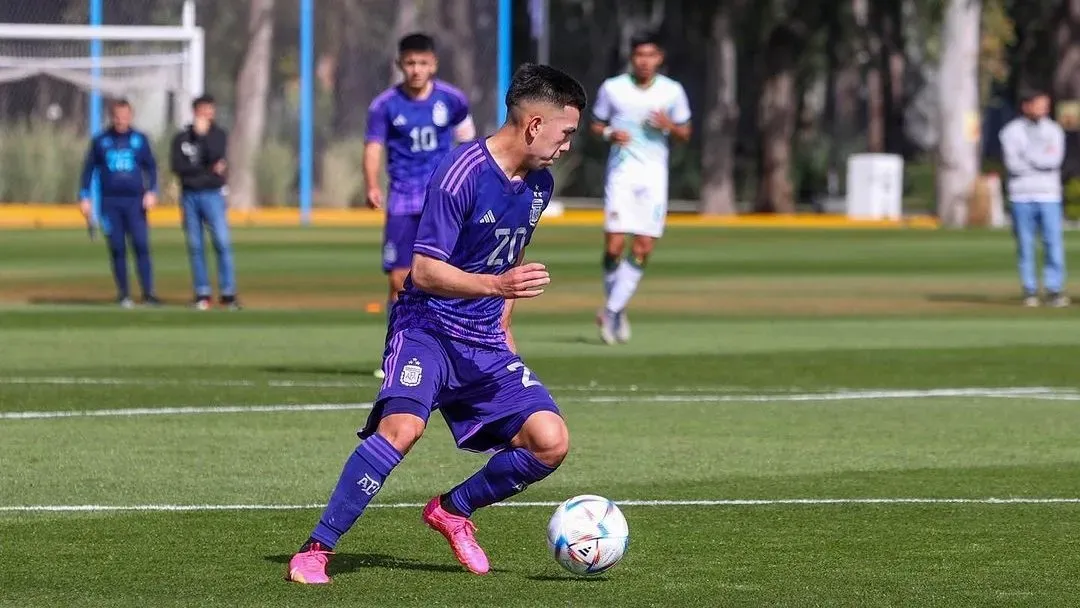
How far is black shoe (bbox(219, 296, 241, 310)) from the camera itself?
22688 millimetres

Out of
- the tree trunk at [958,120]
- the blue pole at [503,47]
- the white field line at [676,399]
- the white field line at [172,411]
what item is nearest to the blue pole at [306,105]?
the blue pole at [503,47]

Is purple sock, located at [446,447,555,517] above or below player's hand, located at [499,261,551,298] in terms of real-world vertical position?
below

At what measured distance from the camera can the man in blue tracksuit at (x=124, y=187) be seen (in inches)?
906

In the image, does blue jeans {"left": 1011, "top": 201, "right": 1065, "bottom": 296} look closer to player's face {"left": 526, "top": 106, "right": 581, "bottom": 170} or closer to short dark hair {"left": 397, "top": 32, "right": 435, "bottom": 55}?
short dark hair {"left": 397, "top": 32, "right": 435, "bottom": 55}

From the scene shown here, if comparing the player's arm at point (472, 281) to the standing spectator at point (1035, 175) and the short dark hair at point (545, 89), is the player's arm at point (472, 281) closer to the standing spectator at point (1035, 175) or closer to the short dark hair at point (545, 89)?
the short dark hair at point (545, 89)

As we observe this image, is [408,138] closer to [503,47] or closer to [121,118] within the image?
[121,118]

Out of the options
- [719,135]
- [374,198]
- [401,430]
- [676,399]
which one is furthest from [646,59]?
[719,135]

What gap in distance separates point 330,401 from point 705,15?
35660 mm

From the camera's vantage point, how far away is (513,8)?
186 feet

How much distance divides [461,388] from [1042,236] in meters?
16.1

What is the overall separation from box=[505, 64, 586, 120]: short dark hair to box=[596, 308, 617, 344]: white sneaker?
34.1 feet

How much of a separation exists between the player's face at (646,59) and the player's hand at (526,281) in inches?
415

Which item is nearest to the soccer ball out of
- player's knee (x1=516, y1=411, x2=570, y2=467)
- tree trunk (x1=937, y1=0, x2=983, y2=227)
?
player's knee (x1=516, y1=411, x2=570, y2=467)

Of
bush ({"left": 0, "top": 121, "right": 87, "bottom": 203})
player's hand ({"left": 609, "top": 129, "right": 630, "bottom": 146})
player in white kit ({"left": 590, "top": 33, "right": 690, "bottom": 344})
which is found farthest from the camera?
bush ({"left": 0, "top": 121, "right": 87, "bottom": 203})
